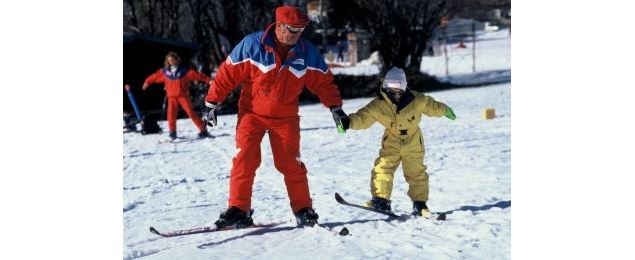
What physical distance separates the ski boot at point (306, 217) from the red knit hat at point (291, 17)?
1302mm

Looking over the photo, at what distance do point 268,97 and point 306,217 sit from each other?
890mm

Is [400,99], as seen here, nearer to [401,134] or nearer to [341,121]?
[401,134]

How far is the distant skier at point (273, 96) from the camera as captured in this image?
16.4ft

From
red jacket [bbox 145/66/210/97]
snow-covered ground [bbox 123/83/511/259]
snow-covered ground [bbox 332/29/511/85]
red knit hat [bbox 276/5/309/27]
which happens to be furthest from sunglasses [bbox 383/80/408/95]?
snow-covered ground [bbox 332/29/511/85]

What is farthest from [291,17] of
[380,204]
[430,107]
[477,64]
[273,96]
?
[477,64]

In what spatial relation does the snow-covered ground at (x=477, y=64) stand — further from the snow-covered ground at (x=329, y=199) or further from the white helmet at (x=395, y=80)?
the white helmet at (x=395, y=80)

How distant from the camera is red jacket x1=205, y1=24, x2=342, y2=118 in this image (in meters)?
4.98

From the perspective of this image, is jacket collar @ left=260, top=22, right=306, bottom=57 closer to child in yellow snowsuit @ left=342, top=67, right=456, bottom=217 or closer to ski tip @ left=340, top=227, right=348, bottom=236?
child in yellow snowsuit @ left=342, top=67, right=456, bottom=217

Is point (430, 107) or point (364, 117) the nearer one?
point (364, 117)

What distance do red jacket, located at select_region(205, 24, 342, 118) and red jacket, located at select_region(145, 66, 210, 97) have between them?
6.81 m

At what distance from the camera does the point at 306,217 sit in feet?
17.2

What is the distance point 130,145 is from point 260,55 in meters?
7.27

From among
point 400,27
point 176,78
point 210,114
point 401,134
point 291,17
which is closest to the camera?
point 291,17

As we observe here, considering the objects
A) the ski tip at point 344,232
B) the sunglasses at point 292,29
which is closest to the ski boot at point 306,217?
the ski tip at point 344,232
